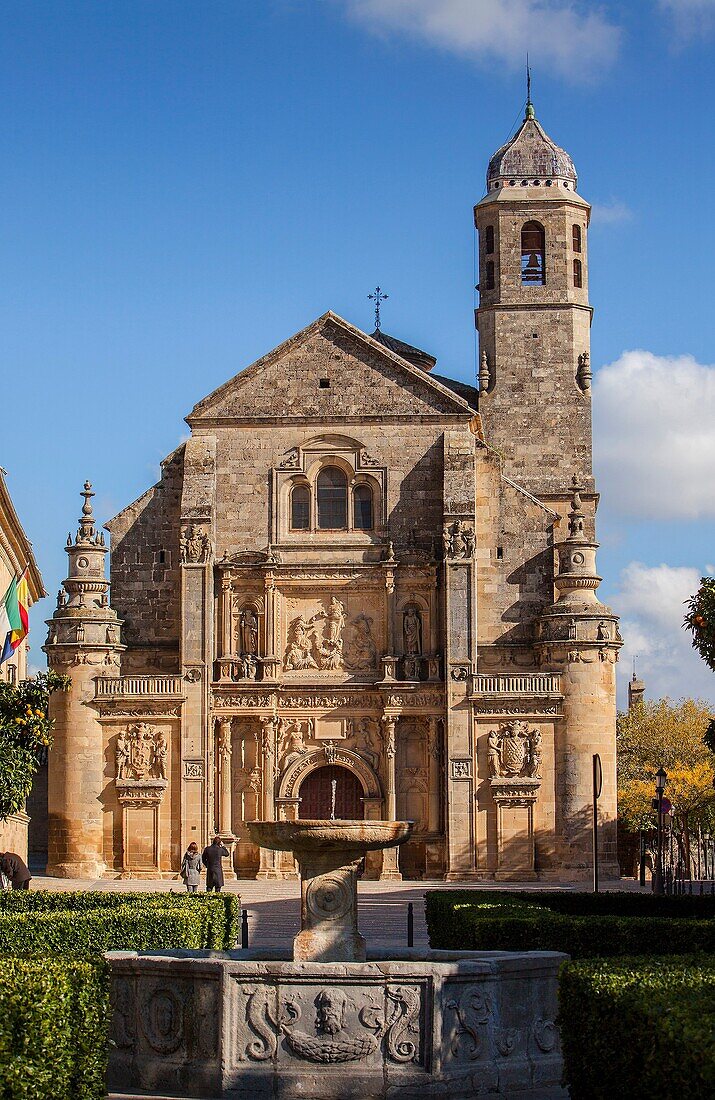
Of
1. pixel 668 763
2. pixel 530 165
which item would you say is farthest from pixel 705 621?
pixel 668 763

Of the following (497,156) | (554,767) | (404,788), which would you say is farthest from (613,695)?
(497,156)

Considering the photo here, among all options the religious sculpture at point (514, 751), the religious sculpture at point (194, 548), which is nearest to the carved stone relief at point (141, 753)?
the religious sculpture at point (194, 548)

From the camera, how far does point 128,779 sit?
46125 mm

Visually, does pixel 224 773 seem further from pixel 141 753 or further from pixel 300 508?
pixel 300 508

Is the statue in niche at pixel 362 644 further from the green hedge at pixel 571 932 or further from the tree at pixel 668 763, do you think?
the green hedge at pixel 571 932

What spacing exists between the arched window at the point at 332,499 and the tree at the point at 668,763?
20278 millimetres

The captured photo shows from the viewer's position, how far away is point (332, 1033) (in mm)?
16625

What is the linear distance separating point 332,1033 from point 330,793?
3085 centimetres

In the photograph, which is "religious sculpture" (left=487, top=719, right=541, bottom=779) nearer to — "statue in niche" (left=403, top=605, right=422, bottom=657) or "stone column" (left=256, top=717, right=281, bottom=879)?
"statue in niche" (left=403, top=605, right=422, bottom=657)

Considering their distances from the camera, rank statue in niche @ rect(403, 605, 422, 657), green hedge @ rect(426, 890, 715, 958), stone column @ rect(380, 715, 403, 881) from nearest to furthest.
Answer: green hedge @ rect(426, 890, 715, 958)
stone column @ rect(380, 715, 403, 881)
statue in niche @ rect(403, 605, 422, 657)

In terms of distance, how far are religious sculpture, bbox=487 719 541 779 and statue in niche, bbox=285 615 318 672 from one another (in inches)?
212

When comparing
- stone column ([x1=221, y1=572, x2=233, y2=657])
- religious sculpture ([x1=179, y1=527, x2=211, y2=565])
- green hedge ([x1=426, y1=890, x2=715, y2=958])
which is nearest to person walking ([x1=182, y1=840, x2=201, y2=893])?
stone column ([x1=221, y1=572, x2=233, y2=657])

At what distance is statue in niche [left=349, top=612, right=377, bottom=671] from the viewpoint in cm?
4781

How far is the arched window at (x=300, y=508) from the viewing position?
48469mm
